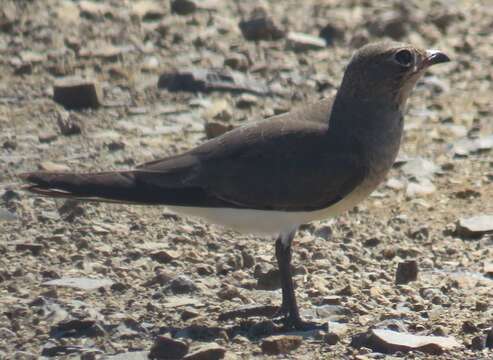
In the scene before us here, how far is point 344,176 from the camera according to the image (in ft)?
28.5

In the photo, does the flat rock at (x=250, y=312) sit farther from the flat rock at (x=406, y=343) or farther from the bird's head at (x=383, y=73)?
the bird's head at (x=383, y=73)

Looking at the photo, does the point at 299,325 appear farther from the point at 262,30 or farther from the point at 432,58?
the point at 262,30

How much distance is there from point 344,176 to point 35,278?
2.01 m

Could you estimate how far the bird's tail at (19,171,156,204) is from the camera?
27.4 feet

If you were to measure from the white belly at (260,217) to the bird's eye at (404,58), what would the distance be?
935 millimetres

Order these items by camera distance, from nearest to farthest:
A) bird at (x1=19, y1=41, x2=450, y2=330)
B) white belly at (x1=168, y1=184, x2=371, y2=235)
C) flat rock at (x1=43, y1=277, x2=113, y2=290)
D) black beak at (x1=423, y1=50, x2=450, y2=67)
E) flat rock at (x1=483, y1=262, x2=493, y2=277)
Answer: bird at (x1=19, y1=41, x2=450, y2=330) < white belly at (x1=168, y1=184, x2=371, y2=235) < flat rock at (x1=43, y1=277, x2=113, y2=290) < black beak at (x1=423, y1=50, x2=450, y2=67) < flat rock at (x1=483, y1=262, x2=493, y2=277)

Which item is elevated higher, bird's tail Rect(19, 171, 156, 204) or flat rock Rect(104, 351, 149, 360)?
bird's tail Rect(19, 171, 156, 204)

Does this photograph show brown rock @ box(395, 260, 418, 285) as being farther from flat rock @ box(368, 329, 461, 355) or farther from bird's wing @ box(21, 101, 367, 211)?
flat rock @ box(368, 329, 461, 355)

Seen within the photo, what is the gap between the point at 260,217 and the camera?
8.66 m

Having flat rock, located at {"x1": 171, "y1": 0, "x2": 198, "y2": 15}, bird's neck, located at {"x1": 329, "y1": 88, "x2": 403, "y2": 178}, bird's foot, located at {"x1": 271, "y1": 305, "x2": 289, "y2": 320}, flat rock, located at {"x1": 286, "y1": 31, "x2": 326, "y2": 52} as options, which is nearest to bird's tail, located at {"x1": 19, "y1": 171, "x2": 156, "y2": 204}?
bird's foot, located at {"x1": 271, "y1": 305, "x2": 289, "y2": 320}

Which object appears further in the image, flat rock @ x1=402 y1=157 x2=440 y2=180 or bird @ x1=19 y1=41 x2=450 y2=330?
flat rock @ x1=402 y1=157 x2=440 y2=180

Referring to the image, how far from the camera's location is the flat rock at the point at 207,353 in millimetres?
7602

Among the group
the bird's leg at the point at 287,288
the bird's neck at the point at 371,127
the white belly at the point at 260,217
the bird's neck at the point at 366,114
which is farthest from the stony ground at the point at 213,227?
the bird's neck at the point at 366,114

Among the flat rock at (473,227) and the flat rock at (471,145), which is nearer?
the flat rock at (473,227)
